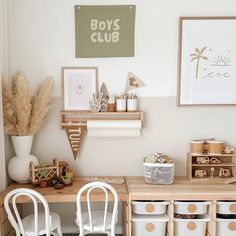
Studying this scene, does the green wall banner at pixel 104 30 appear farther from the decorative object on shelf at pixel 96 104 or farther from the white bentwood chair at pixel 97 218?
the white bentwood chair at pixel 97 218

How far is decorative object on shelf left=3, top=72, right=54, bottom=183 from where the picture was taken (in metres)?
2.59

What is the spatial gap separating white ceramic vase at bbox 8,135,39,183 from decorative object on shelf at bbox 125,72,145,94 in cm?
94

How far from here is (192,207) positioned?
2471 millimetres

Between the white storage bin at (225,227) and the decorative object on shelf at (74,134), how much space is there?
1.29 m

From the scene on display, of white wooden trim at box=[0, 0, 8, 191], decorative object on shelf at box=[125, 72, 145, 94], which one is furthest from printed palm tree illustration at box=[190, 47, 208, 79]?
white wooden trim at box=[0, 0, 8, 191]

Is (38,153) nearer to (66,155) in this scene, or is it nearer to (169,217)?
(66,155)

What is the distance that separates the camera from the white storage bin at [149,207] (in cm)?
246

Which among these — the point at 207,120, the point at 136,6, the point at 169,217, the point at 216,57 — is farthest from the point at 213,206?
the point at 136,6

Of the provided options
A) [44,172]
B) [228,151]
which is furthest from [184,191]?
[44,172]

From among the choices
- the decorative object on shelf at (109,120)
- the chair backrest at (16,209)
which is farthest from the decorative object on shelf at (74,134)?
the chair backrest at (16,209)

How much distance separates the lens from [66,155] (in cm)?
291

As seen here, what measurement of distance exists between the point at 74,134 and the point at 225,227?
1425mm

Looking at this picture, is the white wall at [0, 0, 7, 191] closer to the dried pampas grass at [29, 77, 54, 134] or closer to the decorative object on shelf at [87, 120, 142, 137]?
the dried pampas grass at [29, 77, 54, 134]

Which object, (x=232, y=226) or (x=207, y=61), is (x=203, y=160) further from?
(x=207, y=61)
